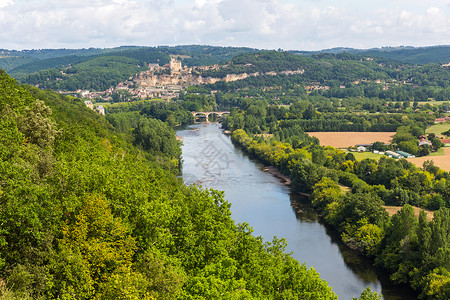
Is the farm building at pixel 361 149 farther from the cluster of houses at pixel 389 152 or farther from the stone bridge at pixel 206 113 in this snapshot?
the stone bridge at pixel 206 113

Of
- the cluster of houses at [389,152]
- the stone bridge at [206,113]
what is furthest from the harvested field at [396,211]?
the stone bridge at [206,113]

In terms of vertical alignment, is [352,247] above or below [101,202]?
below

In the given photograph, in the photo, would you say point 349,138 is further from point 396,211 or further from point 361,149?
point 396,211

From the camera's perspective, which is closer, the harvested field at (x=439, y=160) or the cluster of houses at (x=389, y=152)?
the harvested field at (x=439, y=160)

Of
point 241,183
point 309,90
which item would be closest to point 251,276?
point 241,183

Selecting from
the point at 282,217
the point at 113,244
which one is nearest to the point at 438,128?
the point at 282,217

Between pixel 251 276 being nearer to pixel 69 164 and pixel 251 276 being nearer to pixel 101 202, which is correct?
pixel 101 202
